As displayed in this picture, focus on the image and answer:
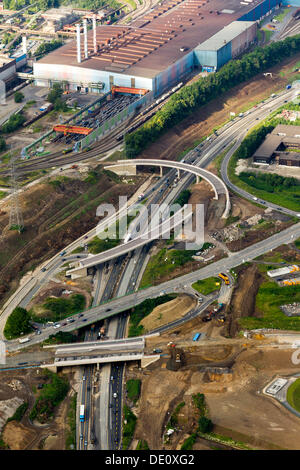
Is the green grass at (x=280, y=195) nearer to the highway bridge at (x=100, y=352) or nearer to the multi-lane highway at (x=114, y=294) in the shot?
the multi-lane highway at (x=114, y=294)

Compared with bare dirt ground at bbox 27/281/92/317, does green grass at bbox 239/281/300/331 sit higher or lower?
higher

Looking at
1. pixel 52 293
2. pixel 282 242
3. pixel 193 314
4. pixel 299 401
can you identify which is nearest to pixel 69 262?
pixel 52 293

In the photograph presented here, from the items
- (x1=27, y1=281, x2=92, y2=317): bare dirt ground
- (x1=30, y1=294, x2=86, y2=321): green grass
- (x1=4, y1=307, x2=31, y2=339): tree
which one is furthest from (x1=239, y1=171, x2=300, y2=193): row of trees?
(x1=4, y1=307, x2=31, y2=339): tree

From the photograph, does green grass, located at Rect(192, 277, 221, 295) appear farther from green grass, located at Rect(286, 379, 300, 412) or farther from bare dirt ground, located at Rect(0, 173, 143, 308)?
bare dirt ground, located at Rect(0, 173, 143, 308)

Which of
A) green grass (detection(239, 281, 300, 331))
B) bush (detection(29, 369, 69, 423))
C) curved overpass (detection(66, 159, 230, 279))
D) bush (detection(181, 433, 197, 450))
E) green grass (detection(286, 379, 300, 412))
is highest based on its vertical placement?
green grass (detection(286, 379, 300, 412))

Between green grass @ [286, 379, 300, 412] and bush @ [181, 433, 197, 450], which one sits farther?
green grass @ [286, 379, 300, 412]

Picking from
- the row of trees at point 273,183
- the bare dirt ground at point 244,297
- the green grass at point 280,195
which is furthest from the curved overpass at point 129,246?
the bare dirt ground at point 244,297
